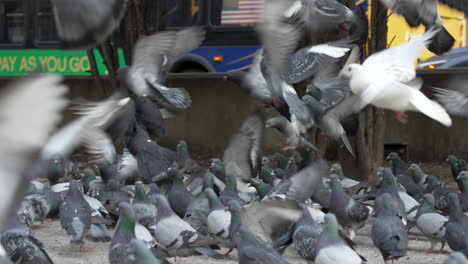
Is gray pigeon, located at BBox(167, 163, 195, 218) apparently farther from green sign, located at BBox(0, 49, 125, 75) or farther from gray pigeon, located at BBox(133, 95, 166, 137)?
green sign, located at BBox(0, 49, 125, 75)

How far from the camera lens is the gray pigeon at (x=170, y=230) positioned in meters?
6.14

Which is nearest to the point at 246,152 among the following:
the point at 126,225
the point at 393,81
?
the point at 126,225

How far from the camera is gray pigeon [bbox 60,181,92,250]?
6.69m

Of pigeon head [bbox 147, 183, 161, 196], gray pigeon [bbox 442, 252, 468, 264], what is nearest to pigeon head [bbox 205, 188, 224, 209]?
pigeon head [bbox 147, 183, 161, 196]

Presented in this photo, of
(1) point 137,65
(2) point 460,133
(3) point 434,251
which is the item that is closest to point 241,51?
(2) point 460,133

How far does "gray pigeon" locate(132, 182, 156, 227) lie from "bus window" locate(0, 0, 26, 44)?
442 inches

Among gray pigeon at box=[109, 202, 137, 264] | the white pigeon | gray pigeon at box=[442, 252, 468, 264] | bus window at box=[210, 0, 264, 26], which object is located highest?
the white pigeon

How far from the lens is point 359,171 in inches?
388

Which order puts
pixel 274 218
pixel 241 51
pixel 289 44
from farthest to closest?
1. pixel 241 51
2. pixel 289 44
3. pixel 274 218

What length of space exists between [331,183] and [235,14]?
9925mm

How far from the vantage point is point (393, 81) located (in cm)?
520

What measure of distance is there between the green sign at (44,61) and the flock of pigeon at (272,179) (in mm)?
8144

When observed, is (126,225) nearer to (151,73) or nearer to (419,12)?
(151,73)

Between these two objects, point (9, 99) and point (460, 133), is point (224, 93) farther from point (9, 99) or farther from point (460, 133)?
point (9, 99)
